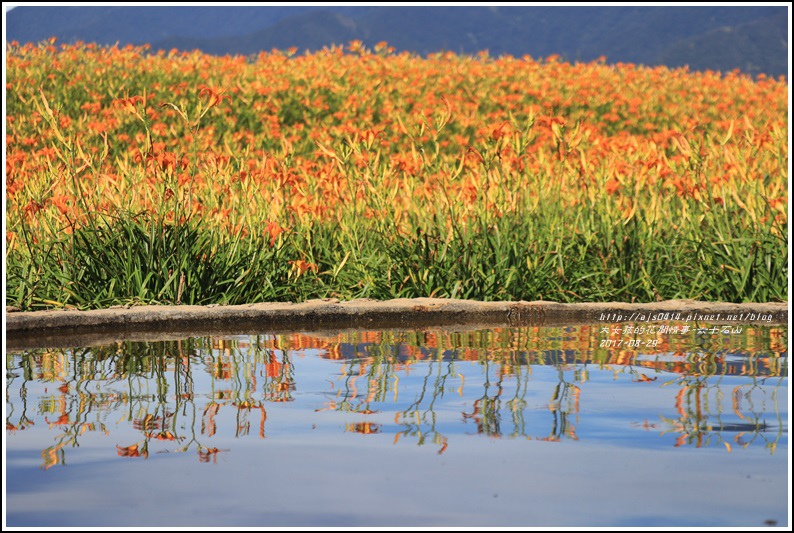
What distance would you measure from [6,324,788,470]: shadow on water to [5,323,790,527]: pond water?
2 centimetres

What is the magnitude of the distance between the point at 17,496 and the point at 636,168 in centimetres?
708

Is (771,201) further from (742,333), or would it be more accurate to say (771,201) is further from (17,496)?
(17,496)

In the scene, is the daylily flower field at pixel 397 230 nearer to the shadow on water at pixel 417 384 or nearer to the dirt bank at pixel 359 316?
the dirt bank at pixel 359 316

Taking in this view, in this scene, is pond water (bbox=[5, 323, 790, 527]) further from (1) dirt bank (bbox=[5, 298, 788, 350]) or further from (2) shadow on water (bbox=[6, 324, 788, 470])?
(1) dirt bank (bbox=[5, 298, 788, 350])

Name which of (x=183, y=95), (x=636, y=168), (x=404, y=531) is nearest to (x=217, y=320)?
(x=636, y=168)

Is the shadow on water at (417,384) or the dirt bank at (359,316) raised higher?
the dirt bank at (359,316)

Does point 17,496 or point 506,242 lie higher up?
point 506,242

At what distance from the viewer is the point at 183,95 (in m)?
20.2

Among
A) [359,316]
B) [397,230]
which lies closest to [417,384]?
[359,316]

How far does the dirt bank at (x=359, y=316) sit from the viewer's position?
7.72m

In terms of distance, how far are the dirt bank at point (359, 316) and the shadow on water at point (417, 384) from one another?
28 centimetres

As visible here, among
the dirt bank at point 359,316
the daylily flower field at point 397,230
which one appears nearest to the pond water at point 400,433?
the dirt bank at point 359,316

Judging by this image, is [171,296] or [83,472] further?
[171,296]

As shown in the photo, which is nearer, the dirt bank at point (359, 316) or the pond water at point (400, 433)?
the pond water at point (400, 433)
